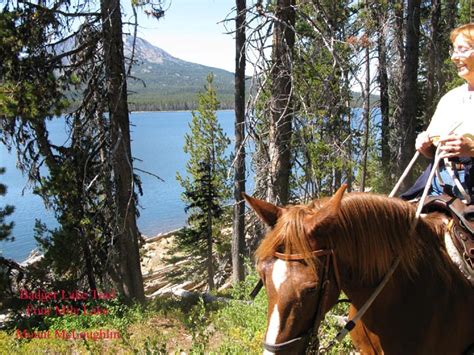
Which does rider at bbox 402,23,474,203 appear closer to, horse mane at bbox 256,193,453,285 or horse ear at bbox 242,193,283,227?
horse mane at bbox 256,193,453,285

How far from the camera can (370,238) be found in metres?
2.27

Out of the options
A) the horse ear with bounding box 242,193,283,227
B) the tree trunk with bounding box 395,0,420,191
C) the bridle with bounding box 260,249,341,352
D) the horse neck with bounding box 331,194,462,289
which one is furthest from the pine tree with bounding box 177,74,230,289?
the bridle with bounding box 260,249,341,352

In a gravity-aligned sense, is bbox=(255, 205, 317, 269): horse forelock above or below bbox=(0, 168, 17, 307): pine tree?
above

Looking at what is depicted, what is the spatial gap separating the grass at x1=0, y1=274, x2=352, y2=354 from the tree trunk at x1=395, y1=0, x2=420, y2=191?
21.8 feet

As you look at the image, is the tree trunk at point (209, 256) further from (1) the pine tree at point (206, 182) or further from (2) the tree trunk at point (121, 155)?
(2) the tree trunk at point (121, 155)

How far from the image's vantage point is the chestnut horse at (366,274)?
1986 millimetres

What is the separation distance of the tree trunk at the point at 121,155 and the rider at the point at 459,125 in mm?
6745

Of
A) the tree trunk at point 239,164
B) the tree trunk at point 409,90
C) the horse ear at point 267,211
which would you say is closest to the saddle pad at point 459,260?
the horse ear at point 267,211

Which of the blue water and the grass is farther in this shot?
the blue water

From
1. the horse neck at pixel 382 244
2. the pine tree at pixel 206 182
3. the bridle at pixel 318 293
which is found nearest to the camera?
the bridle at pixel 318 293

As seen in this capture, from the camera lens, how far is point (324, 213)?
6.64 ft

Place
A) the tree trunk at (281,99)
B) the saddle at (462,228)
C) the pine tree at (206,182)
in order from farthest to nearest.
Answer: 1. the pine tree at (206,182)
2. the tree trunk at (281,99)
3. the saddle at (462,228)

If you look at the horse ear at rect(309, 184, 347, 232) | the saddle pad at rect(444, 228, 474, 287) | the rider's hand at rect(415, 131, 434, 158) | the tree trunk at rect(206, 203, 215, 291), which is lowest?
the tree trunk at rect(206, 203, 215, 291)

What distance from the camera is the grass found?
15.2 ft
